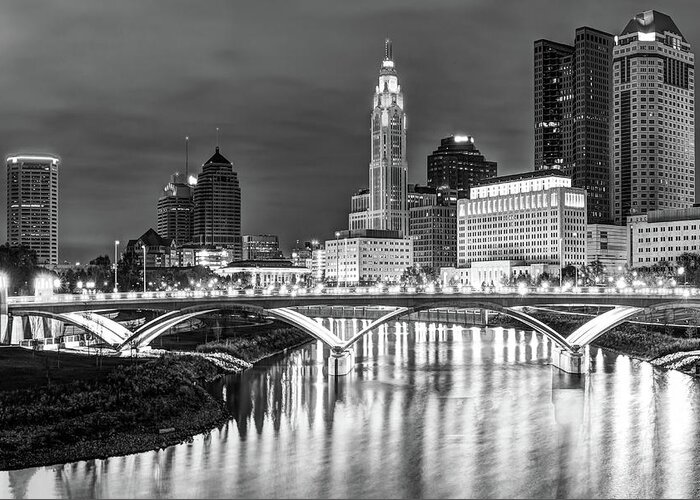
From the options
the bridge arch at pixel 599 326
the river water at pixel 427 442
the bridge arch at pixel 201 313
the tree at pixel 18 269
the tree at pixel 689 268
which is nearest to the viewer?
the river water at pixel 427 442

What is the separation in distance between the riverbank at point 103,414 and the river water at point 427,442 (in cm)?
187

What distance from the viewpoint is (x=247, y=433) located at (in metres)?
66.9

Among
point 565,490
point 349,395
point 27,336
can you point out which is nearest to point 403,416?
point 349,395

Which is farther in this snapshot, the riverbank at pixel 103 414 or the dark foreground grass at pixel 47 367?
A: the dark foreground grass at pixel 47 367

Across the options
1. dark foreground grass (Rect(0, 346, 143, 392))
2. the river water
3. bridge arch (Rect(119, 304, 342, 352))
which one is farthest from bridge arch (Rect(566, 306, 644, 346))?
dark foreground grass (Rect(0, 346, 143, 392))

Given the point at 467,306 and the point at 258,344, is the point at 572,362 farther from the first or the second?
the point at 258,344

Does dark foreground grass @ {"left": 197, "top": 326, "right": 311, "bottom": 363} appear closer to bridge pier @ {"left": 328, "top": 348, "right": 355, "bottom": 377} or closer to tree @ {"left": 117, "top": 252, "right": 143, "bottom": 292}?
bridge pier @ {"left": 328, "top": 348, "right": 355, "bottom": 377}

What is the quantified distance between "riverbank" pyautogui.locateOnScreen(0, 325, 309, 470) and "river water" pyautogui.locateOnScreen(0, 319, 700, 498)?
1.87m

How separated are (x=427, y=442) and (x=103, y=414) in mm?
23501

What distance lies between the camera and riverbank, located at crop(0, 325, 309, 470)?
57500 millimetres

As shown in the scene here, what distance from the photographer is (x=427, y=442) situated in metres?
64.7

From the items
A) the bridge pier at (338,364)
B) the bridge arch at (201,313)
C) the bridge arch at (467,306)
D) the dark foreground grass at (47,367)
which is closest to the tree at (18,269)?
the bridge arch at (201,313)

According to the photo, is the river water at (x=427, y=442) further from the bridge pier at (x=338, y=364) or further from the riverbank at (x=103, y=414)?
the riverbank at (x=103, y=414)

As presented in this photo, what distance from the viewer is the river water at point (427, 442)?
172 ft
